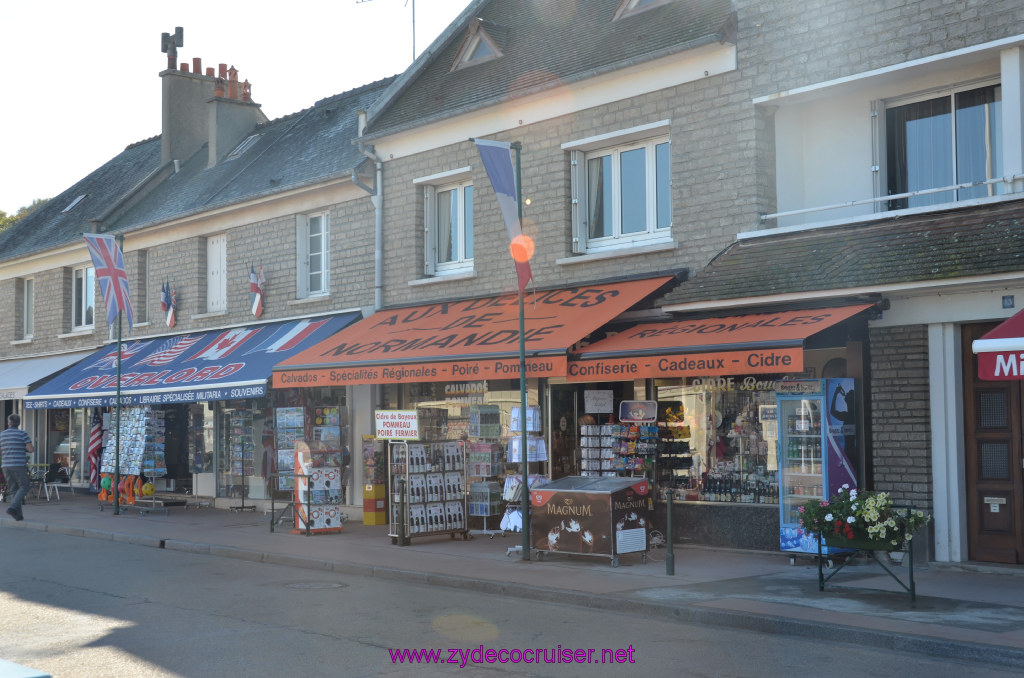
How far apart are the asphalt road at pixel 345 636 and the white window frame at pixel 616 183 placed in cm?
584

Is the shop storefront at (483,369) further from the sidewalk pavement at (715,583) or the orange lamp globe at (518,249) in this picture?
the sidewalk pavement at (715,583)

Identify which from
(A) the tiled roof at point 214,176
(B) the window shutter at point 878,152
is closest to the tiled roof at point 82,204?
(A) the tiled roof at point 214,176

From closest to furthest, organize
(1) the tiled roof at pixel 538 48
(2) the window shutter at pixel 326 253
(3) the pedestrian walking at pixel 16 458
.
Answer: (1) the tiled roof at pixel 538 48, (3) the pedestrian walking at pixel 16 458, (2) the window shutter at pixel 326 253

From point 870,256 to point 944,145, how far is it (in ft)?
6.12

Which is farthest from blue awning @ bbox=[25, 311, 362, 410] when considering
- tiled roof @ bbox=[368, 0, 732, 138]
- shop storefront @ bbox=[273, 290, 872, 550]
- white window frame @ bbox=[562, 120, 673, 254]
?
white window frame @ bbox=[562, 120, 673, 254]

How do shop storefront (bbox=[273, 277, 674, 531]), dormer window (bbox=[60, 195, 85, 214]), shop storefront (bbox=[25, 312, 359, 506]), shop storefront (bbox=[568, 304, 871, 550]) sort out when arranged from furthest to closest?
dormer window (bbox=[60, 195, 85, 214]) < shop storefront (bbox=[25, 312, 359, 506]) < shop storefront (bbox=[273, 277, 674, 531]) < shop storefront (bbox=[568, 304, 871, 550])

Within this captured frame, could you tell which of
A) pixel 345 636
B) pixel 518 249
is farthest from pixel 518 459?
pixel 345 636

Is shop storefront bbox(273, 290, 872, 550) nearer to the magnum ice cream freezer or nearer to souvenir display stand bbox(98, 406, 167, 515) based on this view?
the magnum ice cream freezer

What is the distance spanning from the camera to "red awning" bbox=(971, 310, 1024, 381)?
955cm

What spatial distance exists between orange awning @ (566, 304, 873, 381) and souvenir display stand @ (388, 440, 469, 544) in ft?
9.26

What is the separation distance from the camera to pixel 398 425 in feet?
48.2

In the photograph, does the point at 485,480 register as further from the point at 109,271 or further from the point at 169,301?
the point at 169,301

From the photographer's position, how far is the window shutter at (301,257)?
19719mm

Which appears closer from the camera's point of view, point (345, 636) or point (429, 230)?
point (345, 636)
